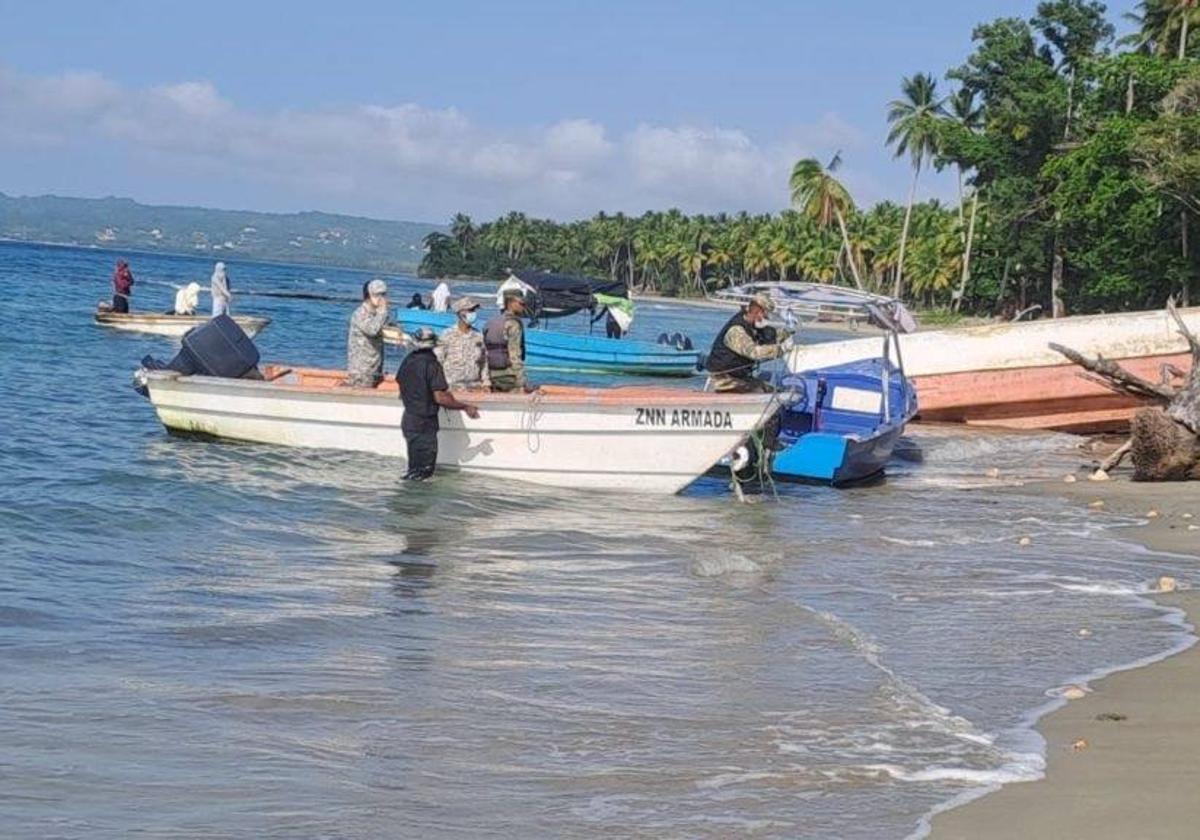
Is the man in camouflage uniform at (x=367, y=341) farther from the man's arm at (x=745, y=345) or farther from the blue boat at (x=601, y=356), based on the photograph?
the blue boat at (x=601, y=356)

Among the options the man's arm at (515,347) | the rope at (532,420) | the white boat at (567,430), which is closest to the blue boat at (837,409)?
the white boat at (567,430)

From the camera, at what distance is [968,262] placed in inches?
2702

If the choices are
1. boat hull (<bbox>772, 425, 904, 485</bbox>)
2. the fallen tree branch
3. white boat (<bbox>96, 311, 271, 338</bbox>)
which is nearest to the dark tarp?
white boat (<bbox>96, 311, 271, 338</bbox>)

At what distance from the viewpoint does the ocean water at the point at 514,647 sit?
219 inches

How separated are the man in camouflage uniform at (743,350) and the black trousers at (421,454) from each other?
2807mm

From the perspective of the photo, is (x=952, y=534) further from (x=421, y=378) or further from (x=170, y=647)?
(x=170, y=647)

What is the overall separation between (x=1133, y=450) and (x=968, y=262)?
177 ft

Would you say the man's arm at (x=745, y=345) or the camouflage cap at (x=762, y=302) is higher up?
the camouflage cap at (x=762, y=302)

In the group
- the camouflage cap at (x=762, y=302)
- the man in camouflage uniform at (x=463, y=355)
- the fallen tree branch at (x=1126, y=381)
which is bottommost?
the man in camouflage uniform at (x=463, y=355)

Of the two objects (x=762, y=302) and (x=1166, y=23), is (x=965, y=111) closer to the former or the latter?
A: (x=1166, y=23)

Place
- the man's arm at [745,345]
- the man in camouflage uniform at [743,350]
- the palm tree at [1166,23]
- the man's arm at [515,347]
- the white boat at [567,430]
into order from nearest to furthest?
the white boat at [567,430], the man's arm at [745,345], the man in camouflage uniform at [743,350], the man's arm at [515,347], the palm tree at [1166,23]

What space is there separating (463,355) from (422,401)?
36.1 inches

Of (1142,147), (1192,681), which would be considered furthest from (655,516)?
(1142,147)

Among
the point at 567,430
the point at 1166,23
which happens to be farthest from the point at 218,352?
the point at 1166,23
